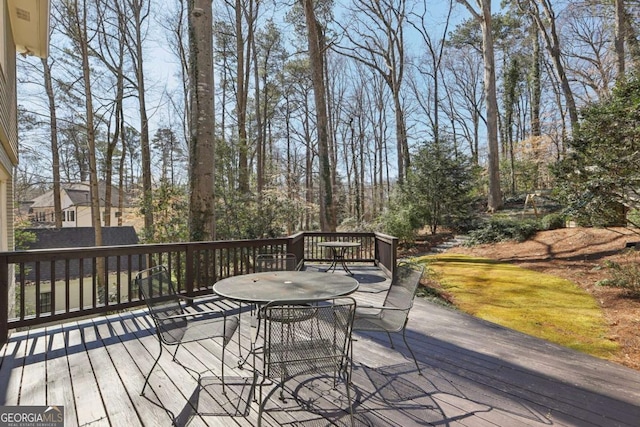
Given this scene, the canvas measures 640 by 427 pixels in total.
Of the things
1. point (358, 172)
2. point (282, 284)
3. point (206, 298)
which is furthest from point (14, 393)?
point (358, 172)

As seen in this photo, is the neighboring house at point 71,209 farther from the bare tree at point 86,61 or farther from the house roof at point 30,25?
the house roof at point 30,25

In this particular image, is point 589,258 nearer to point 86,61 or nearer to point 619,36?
point 619,36

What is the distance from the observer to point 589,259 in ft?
24.1

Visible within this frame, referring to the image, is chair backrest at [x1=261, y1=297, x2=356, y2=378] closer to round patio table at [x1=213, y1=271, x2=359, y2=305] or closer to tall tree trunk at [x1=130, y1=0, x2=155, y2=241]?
round patio table at [x1=213, y1=271, x2=359, y2=305]

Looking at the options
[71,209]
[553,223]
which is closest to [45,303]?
[553,223]

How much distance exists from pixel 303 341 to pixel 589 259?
27.0 ft

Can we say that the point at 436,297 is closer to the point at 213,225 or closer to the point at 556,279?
the point at 556,279

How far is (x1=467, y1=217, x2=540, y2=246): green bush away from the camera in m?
10.1

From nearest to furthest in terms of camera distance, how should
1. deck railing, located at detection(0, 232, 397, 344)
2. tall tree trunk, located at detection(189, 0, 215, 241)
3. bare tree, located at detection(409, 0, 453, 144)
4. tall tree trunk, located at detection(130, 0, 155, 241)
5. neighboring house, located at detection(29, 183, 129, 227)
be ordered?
deck railing, located at detection(0, 232, 397, 344) → tall tree trunk, located at detection(189, 0, 215, 241) → tall tree trunk, located at detection(130, 0, 155, 241) → bare tree, located at detection(409, 0, 453, 144) → neighboring house, located at detection(29, 183, 129, 227)

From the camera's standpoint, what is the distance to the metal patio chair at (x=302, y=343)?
194cm

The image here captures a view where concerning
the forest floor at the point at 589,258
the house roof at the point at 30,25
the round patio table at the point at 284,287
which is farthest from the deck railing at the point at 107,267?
the house roof at the point at 30,25
